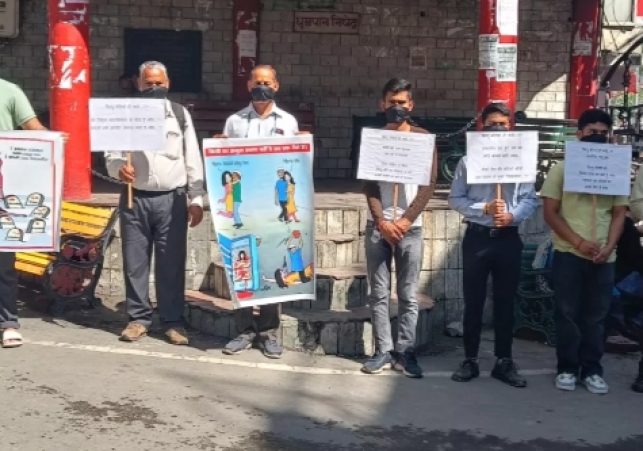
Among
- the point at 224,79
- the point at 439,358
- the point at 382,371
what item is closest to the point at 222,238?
the point at 382,371

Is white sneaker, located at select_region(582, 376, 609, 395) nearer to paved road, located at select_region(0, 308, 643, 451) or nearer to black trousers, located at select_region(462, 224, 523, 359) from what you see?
paved road, located at select_region(0, 308, 643, 451)

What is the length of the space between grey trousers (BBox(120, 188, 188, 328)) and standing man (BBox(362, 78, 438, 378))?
1380 mm

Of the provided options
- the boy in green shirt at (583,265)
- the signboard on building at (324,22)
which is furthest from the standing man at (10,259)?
the signboard on building at (324,22)

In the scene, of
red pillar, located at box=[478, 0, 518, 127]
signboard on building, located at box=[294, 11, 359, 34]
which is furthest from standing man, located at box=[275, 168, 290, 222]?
signboard on building, located at box=[294, 11, 359, 34]

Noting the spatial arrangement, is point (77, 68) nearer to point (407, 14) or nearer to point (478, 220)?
point (478, 220)

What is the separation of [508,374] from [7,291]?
341 centimetres

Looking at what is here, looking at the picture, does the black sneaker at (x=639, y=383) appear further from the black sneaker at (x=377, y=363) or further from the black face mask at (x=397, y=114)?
the black face mask at (x=397, y=114)

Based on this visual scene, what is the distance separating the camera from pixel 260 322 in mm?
6930

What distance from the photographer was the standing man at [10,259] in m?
6.73

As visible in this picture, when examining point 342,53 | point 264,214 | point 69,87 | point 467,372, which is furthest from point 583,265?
point 342,53

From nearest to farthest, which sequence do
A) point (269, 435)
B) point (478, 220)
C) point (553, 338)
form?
point (269, 435), point (478, 220), point (553, 338)

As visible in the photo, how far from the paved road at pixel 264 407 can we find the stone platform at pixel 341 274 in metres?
0.42

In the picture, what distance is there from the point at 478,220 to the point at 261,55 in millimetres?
7306

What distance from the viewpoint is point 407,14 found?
1341cm
